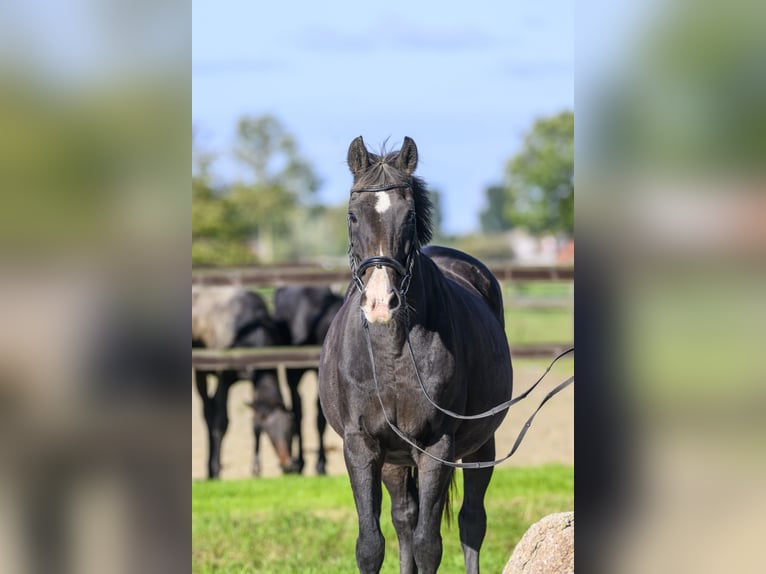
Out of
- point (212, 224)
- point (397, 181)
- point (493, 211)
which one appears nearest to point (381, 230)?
point (397, 181)

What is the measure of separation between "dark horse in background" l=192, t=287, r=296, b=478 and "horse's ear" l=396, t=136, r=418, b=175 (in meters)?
7.18

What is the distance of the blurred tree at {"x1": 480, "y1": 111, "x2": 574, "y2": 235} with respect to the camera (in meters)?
60.1

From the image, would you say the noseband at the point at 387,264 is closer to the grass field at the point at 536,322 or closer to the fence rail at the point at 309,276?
the fence rail at the point at 309,276

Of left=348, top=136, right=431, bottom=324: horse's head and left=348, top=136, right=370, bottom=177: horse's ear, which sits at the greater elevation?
left=348, top=136, right=370, bottom=177: horse's ear

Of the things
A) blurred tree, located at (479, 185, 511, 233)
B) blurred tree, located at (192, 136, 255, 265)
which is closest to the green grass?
blurred tree, located at (192, 136, 255, 265)

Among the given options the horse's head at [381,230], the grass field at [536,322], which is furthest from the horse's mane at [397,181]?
the grass field at [536,322]

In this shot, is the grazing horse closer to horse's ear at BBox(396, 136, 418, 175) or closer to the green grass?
the green grass

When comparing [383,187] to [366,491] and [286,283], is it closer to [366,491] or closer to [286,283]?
[366,491]

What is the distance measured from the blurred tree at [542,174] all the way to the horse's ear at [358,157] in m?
53.8

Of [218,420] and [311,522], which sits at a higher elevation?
[218,420]

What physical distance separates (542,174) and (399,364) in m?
57.1

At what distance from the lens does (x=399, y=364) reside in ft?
15.1
